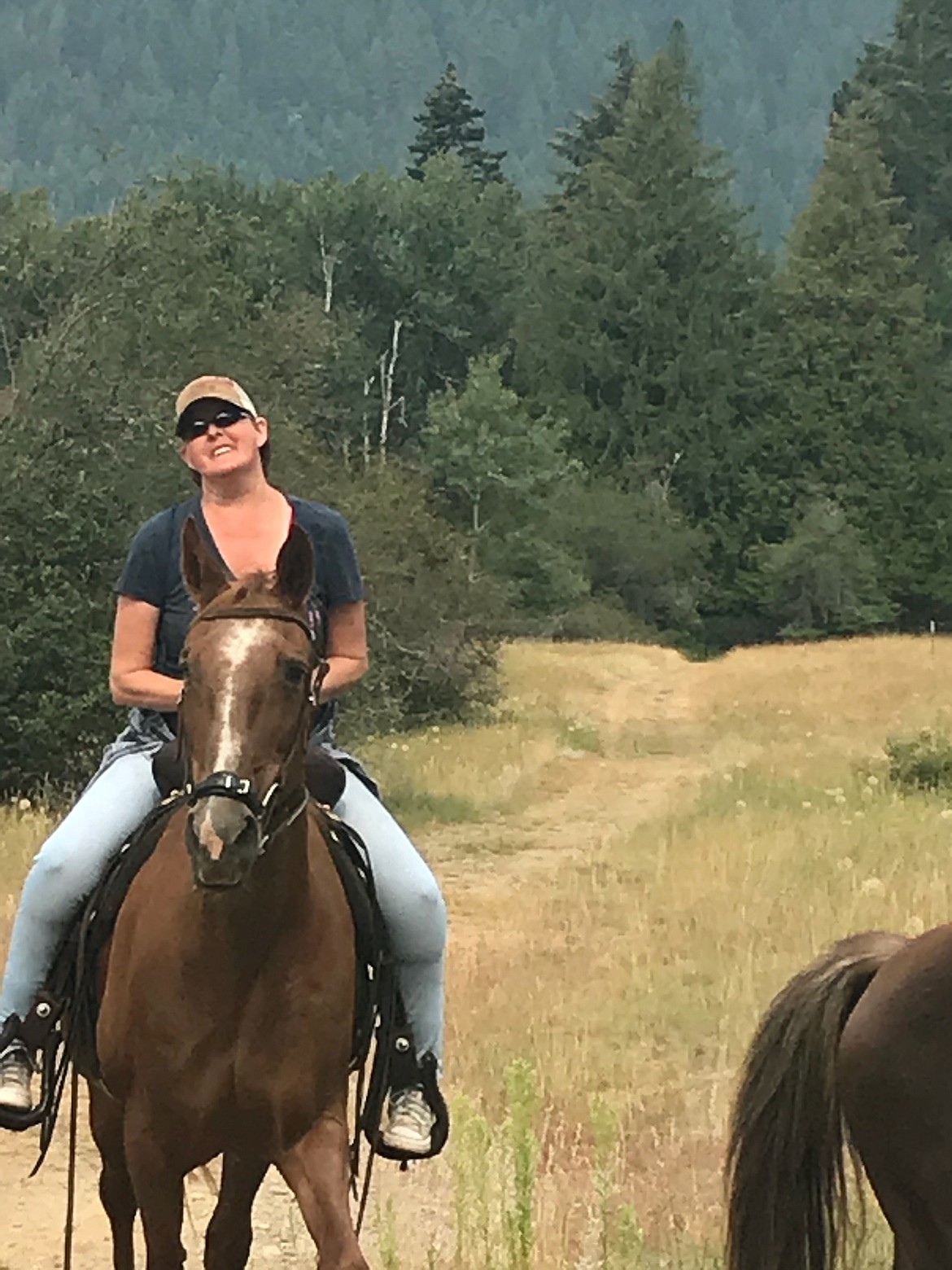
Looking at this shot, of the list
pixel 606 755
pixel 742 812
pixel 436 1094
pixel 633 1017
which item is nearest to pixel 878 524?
pixel 606 755

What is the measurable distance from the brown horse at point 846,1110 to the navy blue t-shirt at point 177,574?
1.45 metres

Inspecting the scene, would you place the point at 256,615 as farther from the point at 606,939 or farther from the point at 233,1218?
the point at 606,939

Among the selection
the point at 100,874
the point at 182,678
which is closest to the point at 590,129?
the point at 182,678

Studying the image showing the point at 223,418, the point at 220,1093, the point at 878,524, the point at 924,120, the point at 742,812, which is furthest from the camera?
the point at 924,120

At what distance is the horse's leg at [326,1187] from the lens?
3.63 m

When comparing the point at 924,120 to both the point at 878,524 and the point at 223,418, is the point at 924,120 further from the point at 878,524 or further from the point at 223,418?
the point at 223,418

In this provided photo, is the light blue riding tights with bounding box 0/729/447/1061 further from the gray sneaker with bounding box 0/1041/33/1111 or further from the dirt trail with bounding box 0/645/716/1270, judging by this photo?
the dirt trail with bounding box 0/645/716/1270

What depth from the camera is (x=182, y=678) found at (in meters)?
4.35

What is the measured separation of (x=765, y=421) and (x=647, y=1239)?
48.9 meters

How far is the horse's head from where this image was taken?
132 inches

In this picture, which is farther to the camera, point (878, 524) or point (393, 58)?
point (393, 58)


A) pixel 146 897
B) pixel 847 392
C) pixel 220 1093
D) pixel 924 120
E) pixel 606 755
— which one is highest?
pixel 924 120

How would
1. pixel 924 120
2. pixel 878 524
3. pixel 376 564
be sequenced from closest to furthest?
1. pixel 376 564
2. pixel 878 524
3. pixel 924 120

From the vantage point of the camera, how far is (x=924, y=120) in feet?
213
